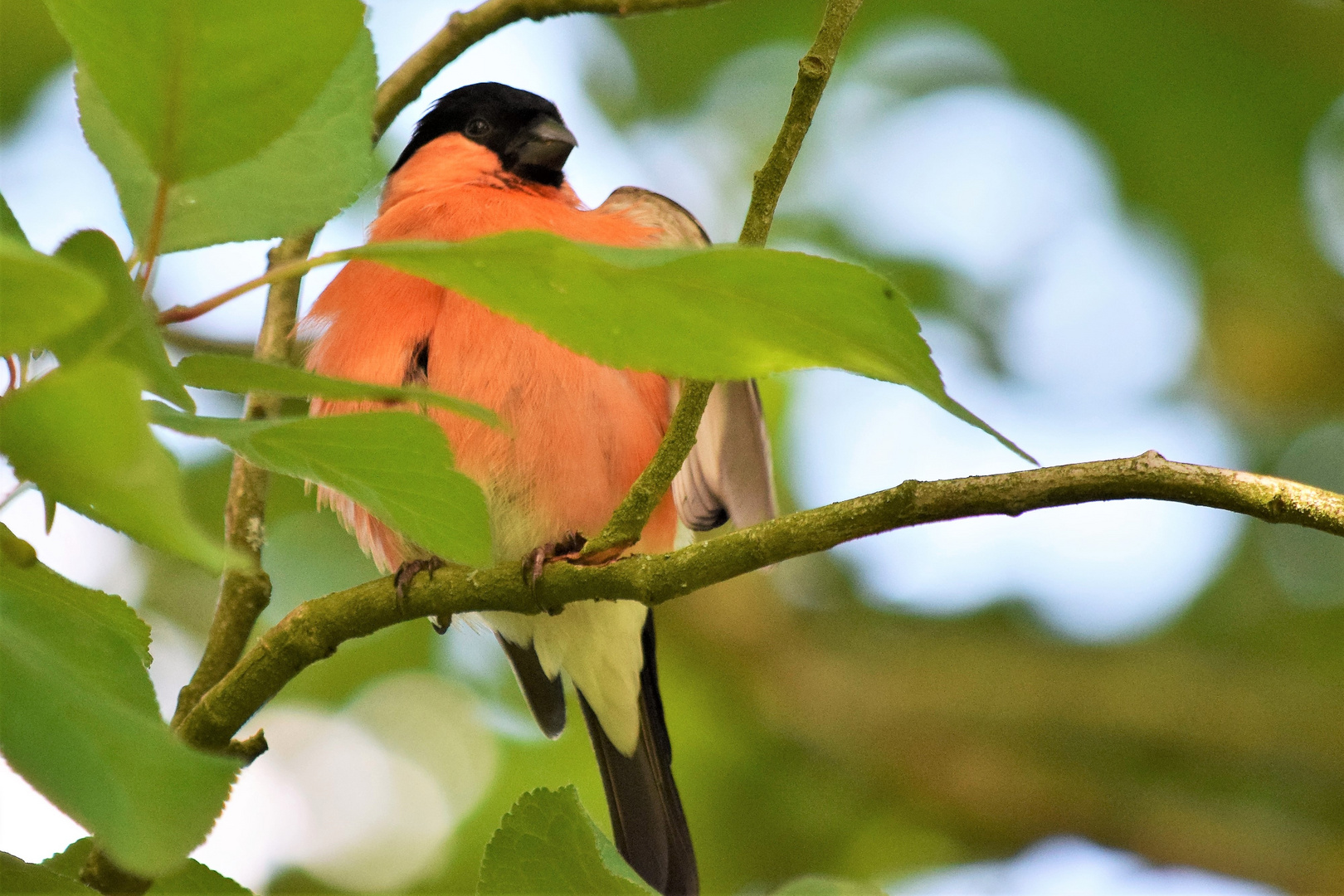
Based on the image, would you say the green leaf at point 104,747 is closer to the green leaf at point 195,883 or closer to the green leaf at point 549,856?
the green leaf at point 195,883

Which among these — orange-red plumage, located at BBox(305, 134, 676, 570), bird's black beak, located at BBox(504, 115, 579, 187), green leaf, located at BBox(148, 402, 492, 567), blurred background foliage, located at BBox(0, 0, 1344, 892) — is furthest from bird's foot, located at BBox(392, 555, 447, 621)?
blurred background foliage, located at BBox(0, 0, 1344, 892)

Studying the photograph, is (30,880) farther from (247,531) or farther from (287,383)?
(247,531)

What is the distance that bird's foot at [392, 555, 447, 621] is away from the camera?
2.47 m

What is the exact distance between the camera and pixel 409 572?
304 centimetres

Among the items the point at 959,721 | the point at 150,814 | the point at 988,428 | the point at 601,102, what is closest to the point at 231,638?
the point at 150,814

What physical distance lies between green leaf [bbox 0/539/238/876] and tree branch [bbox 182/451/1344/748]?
36.0 inches

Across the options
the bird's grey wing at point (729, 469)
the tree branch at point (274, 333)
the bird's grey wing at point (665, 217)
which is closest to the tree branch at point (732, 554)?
the tree branch at point (274, 333)

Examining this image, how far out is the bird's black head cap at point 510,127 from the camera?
462cm

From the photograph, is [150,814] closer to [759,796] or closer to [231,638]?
[231,638]

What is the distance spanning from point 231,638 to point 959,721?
3.17 meters

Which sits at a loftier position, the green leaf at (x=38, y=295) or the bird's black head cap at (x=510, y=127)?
the bird's black head cap at (x=510, y=127)

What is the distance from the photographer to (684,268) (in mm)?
1128

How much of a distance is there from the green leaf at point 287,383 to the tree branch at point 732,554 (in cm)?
80

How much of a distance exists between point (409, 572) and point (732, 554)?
1.23 m
